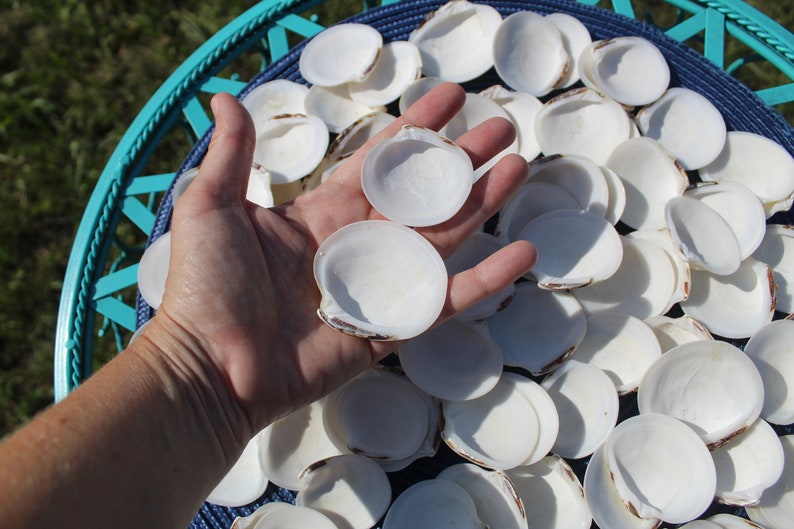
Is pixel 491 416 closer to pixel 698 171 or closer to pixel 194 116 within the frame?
pixel 698 171

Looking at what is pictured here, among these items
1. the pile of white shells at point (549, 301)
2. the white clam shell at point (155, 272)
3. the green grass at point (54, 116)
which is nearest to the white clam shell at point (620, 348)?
the pile of white shells at point (549, 301)

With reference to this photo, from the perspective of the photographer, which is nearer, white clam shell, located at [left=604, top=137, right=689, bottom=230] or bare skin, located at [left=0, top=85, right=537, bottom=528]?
bare skin, located at [left=0, top=85, right=537, bottom=528]

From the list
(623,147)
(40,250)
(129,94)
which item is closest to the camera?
(623,147)

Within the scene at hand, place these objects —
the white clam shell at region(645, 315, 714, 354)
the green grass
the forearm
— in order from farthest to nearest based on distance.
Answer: the green grass < the white clam shell at region(645, 315, 714, 354) < the forearm

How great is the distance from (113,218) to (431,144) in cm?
73

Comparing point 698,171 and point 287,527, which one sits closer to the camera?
point 287,527

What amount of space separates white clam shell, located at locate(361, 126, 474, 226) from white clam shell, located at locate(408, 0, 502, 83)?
30 cm

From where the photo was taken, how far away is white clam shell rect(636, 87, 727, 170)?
4.16 ft

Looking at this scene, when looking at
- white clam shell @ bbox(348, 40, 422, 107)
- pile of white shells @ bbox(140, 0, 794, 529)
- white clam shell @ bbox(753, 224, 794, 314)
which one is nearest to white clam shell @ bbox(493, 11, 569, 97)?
pile of white shells @ bbox(140, 0, 794, 529)

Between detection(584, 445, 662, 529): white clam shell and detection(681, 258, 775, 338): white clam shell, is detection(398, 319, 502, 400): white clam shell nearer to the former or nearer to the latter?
detection(584, 445, 662, 529): white clam shell

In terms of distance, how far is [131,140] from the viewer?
4.59ft

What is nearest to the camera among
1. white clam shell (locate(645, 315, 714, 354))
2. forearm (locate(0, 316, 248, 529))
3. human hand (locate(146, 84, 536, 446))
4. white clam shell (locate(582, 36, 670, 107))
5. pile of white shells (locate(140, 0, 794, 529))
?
forearm (locate(0, 316, 248, 529))

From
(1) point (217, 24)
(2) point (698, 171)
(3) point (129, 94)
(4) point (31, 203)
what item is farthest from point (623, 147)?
(4) point (31, 203)

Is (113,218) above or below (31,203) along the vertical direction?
above
